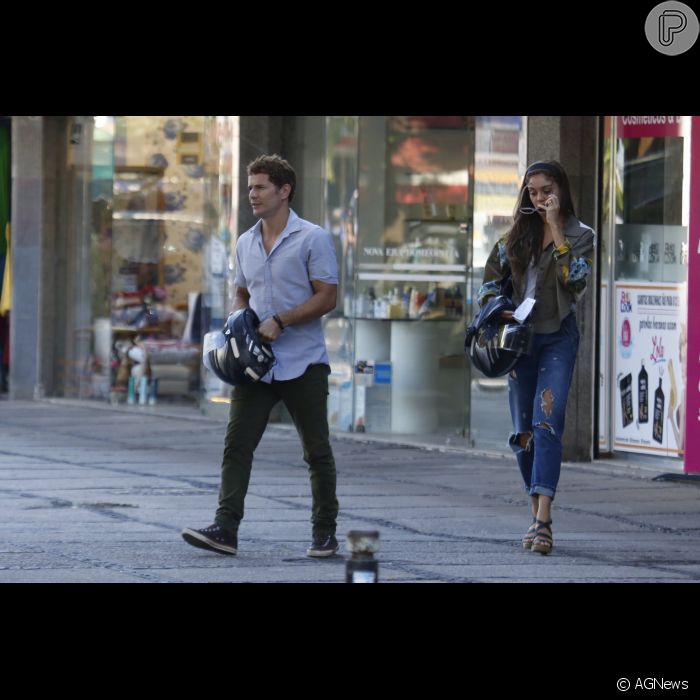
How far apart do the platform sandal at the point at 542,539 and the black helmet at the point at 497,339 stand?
696 mm

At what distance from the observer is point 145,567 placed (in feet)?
23.1

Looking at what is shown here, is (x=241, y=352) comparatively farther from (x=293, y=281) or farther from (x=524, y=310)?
(x=524, y=310)

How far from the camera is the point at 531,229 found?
7.73 m

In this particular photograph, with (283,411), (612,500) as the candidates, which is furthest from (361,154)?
(612,500)

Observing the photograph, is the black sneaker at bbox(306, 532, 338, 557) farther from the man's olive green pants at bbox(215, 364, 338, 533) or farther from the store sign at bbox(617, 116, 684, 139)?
the store sign at bbox(617, 116, 684, 139)

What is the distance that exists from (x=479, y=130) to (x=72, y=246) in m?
5.44

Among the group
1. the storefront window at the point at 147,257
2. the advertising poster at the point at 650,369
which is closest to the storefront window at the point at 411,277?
the advertising poster at the point at 650,369

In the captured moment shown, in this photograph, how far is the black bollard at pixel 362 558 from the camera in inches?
194

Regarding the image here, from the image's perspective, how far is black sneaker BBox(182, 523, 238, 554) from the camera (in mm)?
7277

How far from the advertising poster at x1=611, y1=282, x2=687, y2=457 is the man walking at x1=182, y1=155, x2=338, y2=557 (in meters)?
4.15

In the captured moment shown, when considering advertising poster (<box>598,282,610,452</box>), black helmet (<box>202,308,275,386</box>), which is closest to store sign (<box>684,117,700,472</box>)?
advertising poster (<box>598,282,610,452</box>)

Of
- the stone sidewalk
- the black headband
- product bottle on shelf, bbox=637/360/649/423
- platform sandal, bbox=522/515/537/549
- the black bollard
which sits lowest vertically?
the stone sidewalk

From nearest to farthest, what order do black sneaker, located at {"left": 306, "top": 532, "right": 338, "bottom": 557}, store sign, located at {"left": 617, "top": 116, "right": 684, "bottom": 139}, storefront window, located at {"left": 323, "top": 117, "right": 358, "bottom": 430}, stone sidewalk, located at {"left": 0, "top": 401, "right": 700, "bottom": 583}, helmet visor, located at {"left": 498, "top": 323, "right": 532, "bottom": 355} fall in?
stone sidewalk, located at {"left": 0, "top": 401, "right": 700, "bottom": 583}
black sneaker, located at {"left": 306, "top": 532, "right": 338, "bottom": 557}
helmet visor, located at {"left": 498, "top": 323, "right": 532, "bottom": 355}
store sign, located at {"left": 617, "top": 116, "right": 684, "bottom": 139}
storefront window, located at {"left": 323, "top": 117, "right": 358, "bottom": 430}
